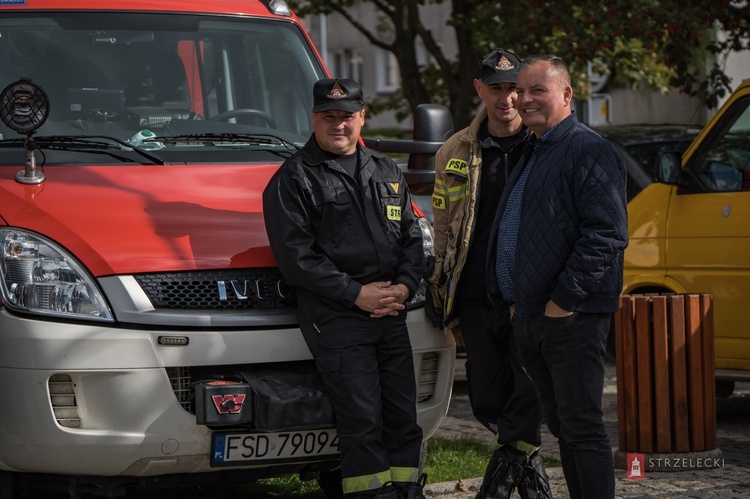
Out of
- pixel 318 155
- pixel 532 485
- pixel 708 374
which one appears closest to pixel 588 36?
pixel 708 374

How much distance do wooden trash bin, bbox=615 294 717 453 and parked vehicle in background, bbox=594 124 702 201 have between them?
10.7 feet

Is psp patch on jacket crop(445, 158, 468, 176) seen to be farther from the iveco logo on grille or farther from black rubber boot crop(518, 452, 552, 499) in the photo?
black rubber boot crop(518, 452, 552, 499)

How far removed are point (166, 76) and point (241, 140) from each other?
566 mm

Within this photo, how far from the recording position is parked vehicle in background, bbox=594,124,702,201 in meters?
9.97

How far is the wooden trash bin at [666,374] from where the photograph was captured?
6.69 meters

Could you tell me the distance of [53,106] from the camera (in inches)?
236

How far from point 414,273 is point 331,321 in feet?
1.39

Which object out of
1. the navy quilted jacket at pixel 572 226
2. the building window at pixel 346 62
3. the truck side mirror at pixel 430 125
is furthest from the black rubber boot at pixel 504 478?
the building window at pixel 346 62

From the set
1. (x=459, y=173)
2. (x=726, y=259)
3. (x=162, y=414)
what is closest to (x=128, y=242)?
(x=162, y=414)

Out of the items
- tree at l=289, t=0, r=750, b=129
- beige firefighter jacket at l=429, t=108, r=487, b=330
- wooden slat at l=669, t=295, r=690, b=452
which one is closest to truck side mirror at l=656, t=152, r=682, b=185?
wooden slat at l=669, t=295, r=690, b=452

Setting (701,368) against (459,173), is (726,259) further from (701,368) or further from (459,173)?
(459,173)

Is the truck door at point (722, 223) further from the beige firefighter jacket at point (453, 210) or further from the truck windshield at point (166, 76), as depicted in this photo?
the truck windshield at point (166, 76)

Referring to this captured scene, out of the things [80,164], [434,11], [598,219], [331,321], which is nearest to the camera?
[598,219]
